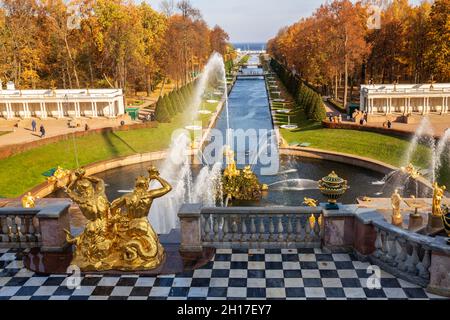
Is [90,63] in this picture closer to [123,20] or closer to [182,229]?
[123,20]

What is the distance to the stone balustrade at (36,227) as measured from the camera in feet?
42.4

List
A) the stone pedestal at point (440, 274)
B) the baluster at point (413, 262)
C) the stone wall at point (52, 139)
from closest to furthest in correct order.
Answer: the stone pedestal at point (440, 274), the baluster at point (413, 262), the stone wall at point (52, 139)

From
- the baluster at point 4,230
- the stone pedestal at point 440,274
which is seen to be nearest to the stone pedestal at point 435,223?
the stone pedestal at point 440,274

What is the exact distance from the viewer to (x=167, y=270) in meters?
12.1

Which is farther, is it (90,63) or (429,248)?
(90,63)

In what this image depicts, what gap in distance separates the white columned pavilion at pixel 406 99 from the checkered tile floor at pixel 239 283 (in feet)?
162

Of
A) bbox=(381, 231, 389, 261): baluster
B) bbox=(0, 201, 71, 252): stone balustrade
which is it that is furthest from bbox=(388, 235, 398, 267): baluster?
bbox=(0, 201, 71, 252): stone balustrade

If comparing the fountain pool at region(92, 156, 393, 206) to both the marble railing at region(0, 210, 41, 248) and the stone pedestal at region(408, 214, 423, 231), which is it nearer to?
the stone pedestal at region(408, 214, 423, 231)

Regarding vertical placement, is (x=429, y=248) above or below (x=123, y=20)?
below

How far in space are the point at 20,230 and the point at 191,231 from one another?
516 cm

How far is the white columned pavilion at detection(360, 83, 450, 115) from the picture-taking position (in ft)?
191

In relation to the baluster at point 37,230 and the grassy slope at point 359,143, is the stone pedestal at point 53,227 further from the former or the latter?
the grassy slope at point 359,143
